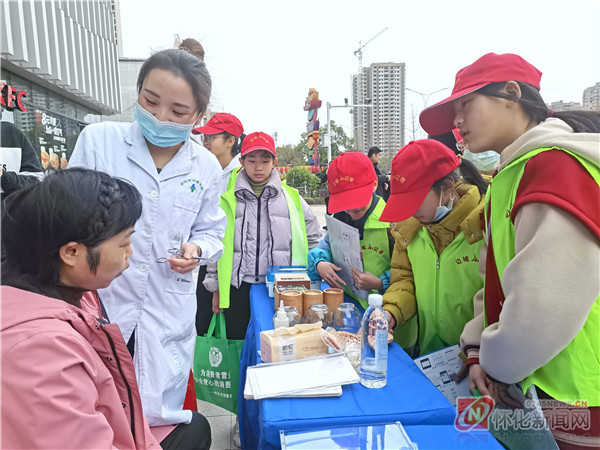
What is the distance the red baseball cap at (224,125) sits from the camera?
3332mm

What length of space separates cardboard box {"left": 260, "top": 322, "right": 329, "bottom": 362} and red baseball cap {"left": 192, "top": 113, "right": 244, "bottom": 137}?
7.43 feet

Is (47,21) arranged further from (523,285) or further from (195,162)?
(523,285)

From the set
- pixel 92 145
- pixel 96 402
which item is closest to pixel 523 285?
pixel 96 402

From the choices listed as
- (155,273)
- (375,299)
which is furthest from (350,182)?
(155,273)

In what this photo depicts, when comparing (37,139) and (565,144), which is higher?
(37,139)

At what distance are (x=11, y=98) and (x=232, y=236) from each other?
27.2 ft

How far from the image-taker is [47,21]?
10125 millimetres

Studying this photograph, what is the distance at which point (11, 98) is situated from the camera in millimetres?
8031

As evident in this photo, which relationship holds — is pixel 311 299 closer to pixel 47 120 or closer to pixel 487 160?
pixel 487 160

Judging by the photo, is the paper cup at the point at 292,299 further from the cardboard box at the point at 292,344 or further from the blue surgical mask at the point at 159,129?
the blue surgical mask at the point at 159,129

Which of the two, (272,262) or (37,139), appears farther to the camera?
(37,139)

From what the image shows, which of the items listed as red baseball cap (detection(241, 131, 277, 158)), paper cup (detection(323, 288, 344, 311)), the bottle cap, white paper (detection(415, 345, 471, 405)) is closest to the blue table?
white paper (detection(415, 345, 471, 405))

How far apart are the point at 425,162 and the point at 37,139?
11.3 metres

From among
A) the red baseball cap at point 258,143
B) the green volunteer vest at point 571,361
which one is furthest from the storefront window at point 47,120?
the green volunteer vest at point 571,361
